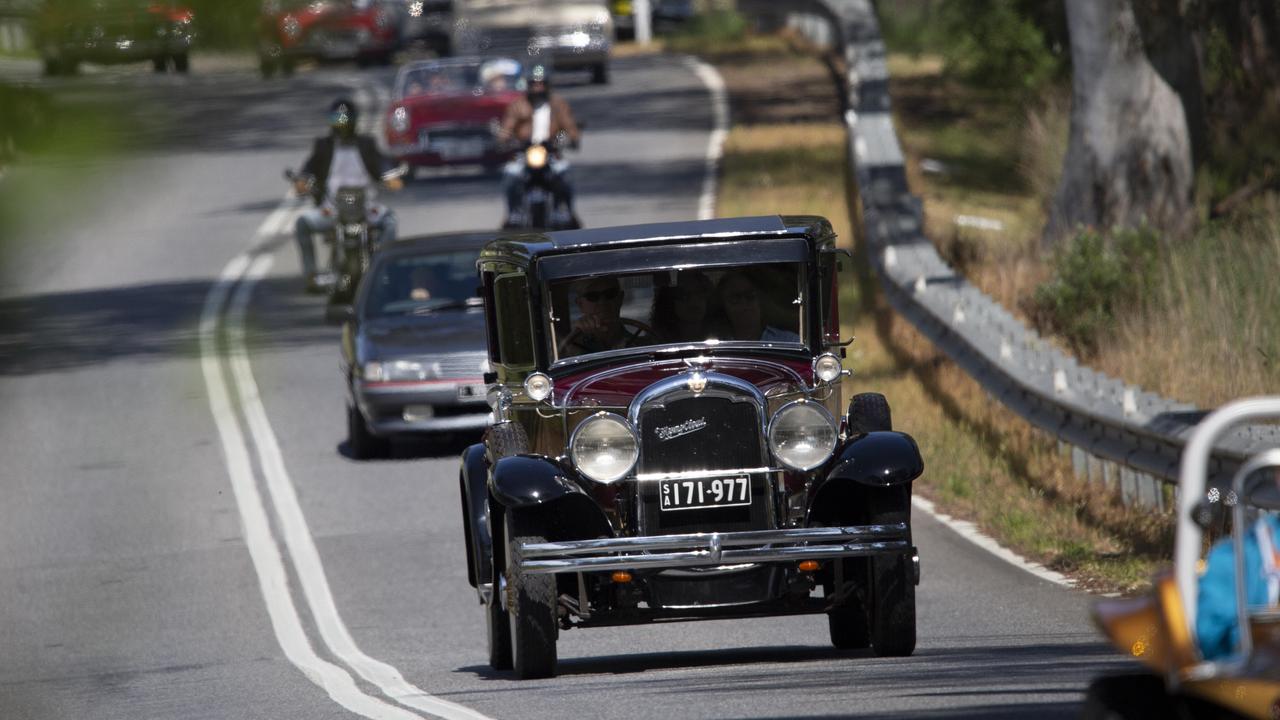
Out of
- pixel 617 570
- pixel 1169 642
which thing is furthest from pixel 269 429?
pixel 1169 642

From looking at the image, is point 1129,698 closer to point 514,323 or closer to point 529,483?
point 529,483

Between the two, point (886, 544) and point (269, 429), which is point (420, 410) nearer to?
point (269, 429)

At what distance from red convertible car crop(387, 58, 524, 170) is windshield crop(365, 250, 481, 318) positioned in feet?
40.8

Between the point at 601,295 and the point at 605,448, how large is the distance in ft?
3.41

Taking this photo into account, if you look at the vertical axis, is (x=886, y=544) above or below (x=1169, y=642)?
below

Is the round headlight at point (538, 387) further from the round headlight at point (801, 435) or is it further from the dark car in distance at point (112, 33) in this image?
the dark car in distance at point (112, 33)

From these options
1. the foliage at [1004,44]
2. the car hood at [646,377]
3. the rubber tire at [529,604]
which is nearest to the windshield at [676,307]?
the car hood at [646,377]

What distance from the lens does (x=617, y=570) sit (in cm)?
817

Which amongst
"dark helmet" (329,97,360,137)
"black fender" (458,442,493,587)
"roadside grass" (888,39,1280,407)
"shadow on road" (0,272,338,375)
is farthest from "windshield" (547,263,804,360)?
"shadow on road" (0,272,338,375)

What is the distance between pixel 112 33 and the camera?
2645mm

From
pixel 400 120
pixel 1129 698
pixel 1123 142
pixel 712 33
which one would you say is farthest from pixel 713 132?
pixel 1129 698

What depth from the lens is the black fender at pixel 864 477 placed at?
8297 millimetres

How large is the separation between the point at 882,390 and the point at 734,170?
13.5 meters

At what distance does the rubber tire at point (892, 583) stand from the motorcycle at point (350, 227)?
12998 mm
